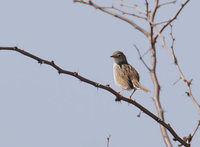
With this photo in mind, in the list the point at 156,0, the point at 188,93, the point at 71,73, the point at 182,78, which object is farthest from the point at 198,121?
the point at 156,0

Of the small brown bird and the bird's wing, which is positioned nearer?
the small brown bird

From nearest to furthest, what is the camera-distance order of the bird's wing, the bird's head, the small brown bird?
the small brown bird, the bird's wing, the bird's head

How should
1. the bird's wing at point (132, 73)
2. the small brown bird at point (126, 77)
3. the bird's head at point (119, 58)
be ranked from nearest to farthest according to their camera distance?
the small brown bird at point (126, 77) < the bird's wing at point (132, 73) < the bird's head at point (119, 58)

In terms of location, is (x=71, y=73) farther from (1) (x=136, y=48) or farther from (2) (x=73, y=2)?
(2) (x=73, y=2)

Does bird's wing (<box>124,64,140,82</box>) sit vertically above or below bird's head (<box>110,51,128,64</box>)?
below

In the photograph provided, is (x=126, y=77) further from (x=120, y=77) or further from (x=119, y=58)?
(x=119, y=58)

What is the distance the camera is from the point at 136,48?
5.46 metres

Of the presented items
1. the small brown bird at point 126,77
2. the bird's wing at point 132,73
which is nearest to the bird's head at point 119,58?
the small brown bird at point 126,77

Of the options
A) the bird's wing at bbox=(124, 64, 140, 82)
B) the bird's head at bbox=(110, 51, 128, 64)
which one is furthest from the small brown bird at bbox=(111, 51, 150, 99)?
the bird's head at bbox=(110, 51, 128, 64)

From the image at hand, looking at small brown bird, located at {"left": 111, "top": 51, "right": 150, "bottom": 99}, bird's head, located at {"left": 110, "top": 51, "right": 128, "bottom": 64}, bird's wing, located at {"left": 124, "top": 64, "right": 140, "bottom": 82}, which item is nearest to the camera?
small brown bird, located at {"left": 111, "top": 51, "right": 150, "bottom": 99}

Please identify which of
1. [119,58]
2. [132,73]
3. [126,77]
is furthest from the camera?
[119,58]

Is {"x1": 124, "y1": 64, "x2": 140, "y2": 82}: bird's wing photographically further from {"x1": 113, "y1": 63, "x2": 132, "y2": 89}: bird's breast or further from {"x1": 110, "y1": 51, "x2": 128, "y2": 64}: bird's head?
{"x1": 110, "y1": 51, "x2": 128, "y2": 64}: bird's head

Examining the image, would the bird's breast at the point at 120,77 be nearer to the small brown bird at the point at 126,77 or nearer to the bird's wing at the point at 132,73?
the small brown bird at the point at 126,77

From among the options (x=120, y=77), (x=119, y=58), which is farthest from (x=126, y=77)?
(x=119, y=58)
